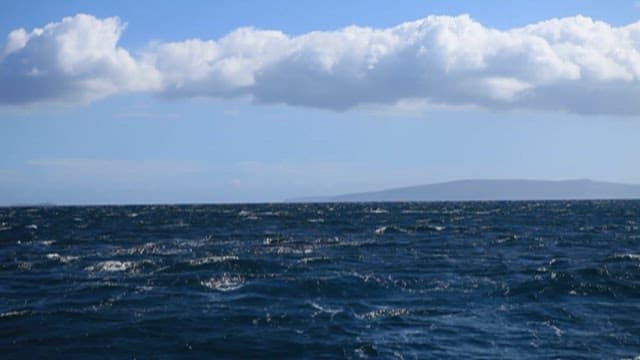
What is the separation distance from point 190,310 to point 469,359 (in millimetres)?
13355

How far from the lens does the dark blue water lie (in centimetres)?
2481

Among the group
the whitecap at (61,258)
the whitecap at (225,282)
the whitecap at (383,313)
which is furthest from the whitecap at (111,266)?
the whitecap at (383,313)

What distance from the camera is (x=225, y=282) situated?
3944 centimetres

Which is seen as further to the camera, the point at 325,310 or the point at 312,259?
the point at 312,259

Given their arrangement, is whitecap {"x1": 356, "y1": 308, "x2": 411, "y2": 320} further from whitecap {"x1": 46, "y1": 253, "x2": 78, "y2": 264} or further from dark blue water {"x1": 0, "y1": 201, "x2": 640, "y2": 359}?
whitecap {"x1": 46, "y1": 253, "x2": 78, "y2": 264}

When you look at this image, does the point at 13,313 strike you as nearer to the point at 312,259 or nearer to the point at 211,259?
the point at 211,259

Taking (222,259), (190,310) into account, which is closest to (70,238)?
(222,259)

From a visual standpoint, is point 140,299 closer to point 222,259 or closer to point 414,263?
point 222,259

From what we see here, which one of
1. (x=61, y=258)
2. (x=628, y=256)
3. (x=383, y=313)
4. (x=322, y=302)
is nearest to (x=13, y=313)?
(x=322, y=302)

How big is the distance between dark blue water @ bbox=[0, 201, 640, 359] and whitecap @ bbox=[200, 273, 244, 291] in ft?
0.37

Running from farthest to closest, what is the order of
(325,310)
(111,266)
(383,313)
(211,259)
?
(211,259)
(111,266)
(325,310)
(383,313)

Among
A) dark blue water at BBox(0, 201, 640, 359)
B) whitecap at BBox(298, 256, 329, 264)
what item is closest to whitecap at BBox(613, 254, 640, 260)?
dark blue water at BBox(0, 201, 640, 359)

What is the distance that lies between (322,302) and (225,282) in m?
8.20

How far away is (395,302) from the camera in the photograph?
33.4 metres
